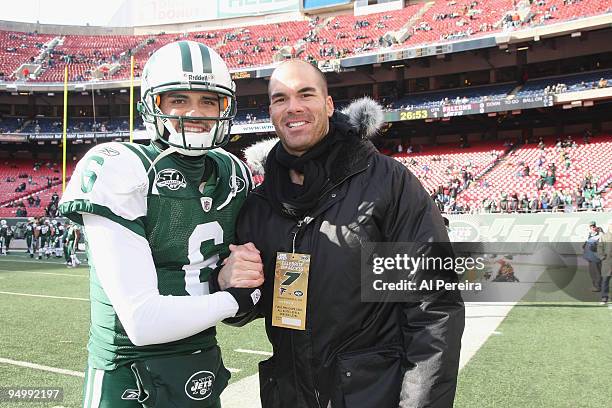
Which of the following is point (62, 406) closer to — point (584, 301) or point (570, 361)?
point (570, 361)

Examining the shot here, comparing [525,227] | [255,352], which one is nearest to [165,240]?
[255,352]

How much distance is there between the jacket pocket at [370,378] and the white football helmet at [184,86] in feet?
3.22

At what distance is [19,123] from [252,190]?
37.6 meters

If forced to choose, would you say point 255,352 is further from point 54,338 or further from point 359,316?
point 359,316

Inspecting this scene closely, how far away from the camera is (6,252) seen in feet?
67.2

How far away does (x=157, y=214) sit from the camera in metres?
1.97

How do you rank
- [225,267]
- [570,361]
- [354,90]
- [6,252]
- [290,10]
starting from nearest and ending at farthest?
[225,267] → [570,361] → [6,252] → [354,90] → [290,10]

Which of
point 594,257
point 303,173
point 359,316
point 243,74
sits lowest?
point 594,257

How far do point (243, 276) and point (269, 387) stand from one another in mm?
505

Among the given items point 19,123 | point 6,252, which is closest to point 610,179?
point 6,252

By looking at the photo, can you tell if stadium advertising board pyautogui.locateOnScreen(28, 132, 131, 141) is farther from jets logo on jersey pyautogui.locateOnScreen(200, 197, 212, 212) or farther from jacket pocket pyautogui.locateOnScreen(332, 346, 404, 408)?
jacket pocket pyautogui.locateOnScreen(332, 346, 404, 408)

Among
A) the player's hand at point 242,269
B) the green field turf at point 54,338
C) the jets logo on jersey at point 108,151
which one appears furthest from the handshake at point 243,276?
the green field turf at point 54,338

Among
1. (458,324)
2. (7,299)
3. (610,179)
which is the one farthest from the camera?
(610,179)

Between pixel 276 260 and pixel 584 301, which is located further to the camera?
pixel 584 301
